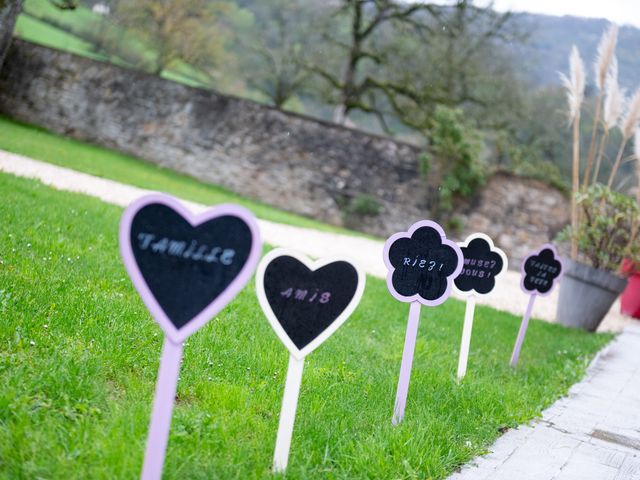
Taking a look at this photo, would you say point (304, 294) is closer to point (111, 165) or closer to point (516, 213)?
point (111, 165)

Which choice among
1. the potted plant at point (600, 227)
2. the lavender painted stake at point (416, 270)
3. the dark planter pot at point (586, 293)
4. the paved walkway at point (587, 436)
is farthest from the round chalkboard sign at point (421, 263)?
the dark planter pot at point (586, 293)

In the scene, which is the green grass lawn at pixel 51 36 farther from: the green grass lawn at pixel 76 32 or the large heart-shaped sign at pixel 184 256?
the large heart-shaped sign at pixel 184 256

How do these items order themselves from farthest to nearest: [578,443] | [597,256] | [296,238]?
[296,238], [597,256], [578,443]

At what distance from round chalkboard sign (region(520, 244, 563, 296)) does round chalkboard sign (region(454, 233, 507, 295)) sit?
28.5 inches

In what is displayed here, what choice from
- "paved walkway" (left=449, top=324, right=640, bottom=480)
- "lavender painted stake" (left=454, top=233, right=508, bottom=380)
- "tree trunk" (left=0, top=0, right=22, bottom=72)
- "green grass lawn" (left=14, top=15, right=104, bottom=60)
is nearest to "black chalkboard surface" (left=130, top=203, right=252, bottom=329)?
"paved walkway" (left=449, top=324, right=640, bottom=480)

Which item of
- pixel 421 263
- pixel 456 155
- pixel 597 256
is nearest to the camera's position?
pixel 421 263

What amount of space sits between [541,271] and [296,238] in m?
5.30

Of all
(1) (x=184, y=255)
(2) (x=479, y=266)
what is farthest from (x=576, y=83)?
(1) (x=184, y=255)

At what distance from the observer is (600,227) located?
750 cm

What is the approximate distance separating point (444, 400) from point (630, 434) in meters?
1.14

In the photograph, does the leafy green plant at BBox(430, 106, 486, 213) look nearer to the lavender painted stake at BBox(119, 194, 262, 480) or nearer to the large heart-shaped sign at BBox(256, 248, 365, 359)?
the large heart-shaped sign at BBox(256, 248, 365, 359)

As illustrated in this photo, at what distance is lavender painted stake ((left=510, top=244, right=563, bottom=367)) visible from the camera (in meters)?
4.90

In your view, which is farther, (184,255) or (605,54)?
(605,54)

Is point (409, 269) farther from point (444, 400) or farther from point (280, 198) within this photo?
point (280, 198)
